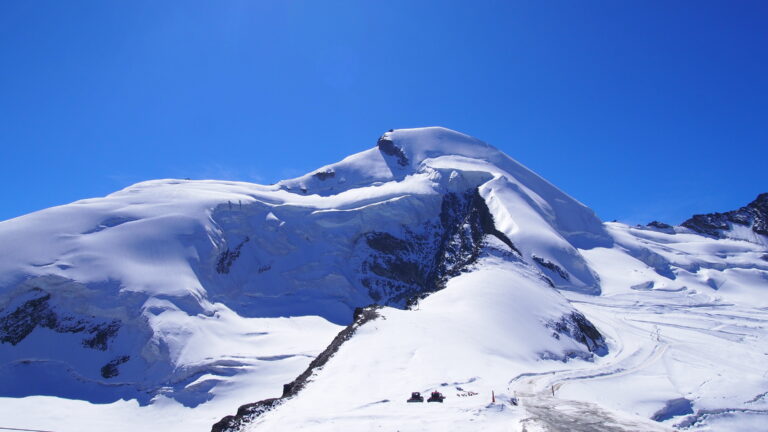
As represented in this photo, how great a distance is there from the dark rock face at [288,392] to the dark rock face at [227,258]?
47.9m

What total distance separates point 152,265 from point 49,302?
43.1 feet

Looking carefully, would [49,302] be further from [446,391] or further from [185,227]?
[446,391]

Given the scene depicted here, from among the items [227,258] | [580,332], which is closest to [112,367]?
[227,258]

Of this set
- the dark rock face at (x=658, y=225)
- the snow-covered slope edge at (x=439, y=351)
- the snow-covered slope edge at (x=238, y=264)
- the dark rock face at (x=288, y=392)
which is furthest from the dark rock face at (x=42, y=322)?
the dark rock face at (x=658, y=225)

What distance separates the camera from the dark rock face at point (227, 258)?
85062 millimetres

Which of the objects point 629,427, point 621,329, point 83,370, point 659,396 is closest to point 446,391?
point 629,427

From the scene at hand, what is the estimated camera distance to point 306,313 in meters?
82.7

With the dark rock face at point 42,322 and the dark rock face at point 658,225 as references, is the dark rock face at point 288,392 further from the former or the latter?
the dark rock face at point 658,225

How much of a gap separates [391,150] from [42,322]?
87.5 m

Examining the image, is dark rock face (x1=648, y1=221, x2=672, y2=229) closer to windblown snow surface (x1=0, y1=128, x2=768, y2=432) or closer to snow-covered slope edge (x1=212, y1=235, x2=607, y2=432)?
windblown snow surface (x1=0, y1=128, x2=768, y2=432)

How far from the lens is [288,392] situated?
27.3 metres

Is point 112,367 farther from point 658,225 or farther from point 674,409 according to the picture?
point 658,225

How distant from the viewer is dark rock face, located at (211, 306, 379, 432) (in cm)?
2211

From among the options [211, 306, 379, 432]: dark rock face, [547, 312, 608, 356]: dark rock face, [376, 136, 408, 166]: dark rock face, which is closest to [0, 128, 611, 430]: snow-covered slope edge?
[376, 136, 408, 166]: dark rock face
